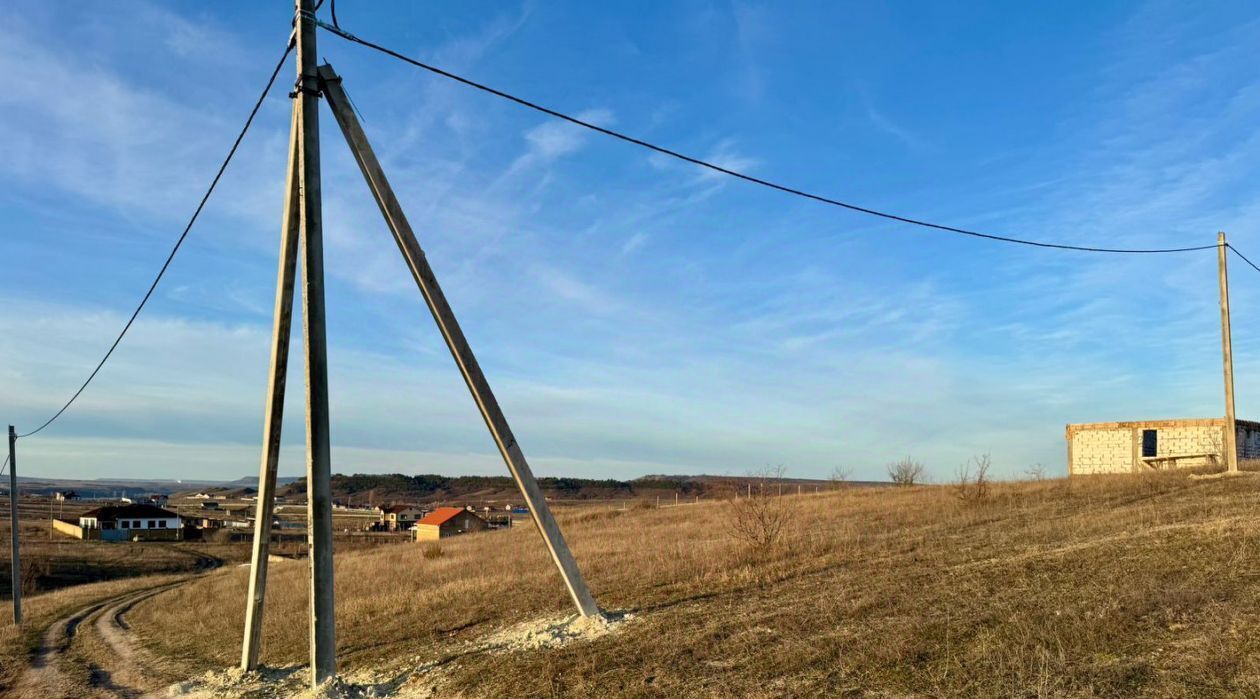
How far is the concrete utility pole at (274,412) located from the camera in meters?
9.80

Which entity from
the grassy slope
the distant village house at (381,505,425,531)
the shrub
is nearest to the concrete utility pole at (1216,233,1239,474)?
the grassy slope

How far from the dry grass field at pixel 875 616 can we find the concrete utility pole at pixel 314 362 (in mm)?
1052

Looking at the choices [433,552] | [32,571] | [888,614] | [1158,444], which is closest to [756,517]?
[888,614]

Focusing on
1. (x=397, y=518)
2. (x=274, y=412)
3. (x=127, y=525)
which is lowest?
(x=397, y=518)

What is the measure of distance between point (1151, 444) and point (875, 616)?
30.3 meters

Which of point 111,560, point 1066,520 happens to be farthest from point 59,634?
point 111,560

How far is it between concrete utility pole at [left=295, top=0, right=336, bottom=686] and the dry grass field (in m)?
1.05

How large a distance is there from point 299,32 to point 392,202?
215 centimetres

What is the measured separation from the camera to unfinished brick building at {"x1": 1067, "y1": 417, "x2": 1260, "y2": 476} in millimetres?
30969

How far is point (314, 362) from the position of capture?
9047 mm

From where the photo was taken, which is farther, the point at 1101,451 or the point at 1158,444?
the point at 1101,451

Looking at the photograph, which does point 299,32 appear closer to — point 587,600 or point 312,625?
point 312,625

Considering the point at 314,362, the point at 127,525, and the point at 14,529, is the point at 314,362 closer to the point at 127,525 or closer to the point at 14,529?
the point at 14,529

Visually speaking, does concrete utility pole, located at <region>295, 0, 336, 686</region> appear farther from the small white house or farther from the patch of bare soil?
the small white house
